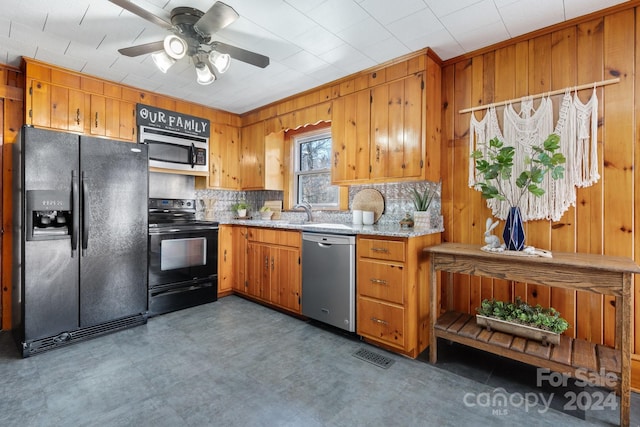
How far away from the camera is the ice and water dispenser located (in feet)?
7.65

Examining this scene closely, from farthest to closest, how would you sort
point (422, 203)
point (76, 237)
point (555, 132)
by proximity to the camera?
point (422, 203)
point (76, 237)
point (555, 132)

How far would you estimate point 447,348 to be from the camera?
2463mm

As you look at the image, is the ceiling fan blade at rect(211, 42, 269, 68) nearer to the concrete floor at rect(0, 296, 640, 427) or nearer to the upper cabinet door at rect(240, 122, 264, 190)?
the upper cabinet door at rect(240, 122, 264, 190)

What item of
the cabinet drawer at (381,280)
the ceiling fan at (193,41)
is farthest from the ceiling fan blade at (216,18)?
the cabinet drawer at (381,280)

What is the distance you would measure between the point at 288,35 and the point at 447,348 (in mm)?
2800

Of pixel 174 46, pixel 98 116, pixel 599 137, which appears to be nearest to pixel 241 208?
pixel 98 116

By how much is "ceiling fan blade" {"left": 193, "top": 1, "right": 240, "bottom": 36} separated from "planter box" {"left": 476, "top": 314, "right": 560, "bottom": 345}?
8.46 ft

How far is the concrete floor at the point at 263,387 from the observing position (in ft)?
5.36

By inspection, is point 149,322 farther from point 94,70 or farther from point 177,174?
point 94,70

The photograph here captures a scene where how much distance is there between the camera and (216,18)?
1741mm

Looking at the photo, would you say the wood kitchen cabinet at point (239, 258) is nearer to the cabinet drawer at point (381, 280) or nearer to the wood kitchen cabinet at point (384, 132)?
the wood kitchen cabinet at point (384, 132)

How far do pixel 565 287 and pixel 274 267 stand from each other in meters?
2.51

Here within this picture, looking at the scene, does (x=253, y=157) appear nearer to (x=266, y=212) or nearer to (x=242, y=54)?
(x=266, y=212)

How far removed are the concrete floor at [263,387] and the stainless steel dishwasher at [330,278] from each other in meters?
0.23
